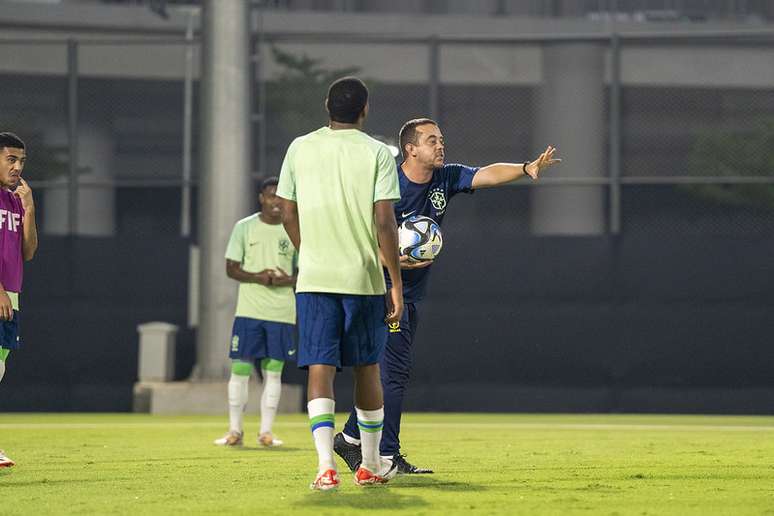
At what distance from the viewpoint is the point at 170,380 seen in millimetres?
17625

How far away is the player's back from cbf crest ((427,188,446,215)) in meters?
1.25

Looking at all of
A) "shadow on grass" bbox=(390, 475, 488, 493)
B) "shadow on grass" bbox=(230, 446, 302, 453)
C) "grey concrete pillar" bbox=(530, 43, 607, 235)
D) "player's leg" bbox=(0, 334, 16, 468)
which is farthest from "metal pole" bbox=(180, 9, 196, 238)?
"shadow on grass" bbox=(390, 475, 488, 493)

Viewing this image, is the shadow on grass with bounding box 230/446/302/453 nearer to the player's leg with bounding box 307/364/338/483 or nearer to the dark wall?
the player's leg with bounding box 307/364/338/483

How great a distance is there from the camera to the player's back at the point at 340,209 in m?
7.42

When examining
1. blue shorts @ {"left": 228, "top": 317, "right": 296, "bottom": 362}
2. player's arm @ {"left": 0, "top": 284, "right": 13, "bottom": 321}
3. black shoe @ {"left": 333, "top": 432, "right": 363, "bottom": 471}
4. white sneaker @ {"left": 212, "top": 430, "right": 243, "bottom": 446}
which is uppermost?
player's arm @ {"left": 0, "top": 284, "right": 13, "bottom": 321}

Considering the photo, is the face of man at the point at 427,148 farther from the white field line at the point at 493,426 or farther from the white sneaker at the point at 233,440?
the white field line at the point at 493,426

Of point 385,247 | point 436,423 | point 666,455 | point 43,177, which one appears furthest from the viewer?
point 43,177

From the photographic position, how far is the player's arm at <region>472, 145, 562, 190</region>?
862 cm

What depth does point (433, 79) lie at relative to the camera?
18.6 metres

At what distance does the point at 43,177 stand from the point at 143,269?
2.06 m

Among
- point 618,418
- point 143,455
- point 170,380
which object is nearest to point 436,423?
point 618,418

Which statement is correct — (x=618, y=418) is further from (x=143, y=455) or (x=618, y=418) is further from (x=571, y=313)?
(x=143, y=455)

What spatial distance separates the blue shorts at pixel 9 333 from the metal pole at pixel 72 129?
367 inches

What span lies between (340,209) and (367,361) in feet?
2.52
